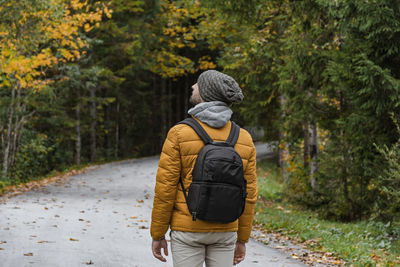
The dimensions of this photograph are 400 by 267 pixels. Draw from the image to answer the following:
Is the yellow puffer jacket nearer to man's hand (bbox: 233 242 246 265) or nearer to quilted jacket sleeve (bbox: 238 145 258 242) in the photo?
quilted jacket sleeve (bbox: 238 145 258 242)

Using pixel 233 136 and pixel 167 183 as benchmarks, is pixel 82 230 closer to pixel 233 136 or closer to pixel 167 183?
pixel 167 183

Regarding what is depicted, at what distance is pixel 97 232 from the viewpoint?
877 centimetres

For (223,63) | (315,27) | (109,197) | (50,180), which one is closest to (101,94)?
(50,180)

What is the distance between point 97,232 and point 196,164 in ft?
20.1

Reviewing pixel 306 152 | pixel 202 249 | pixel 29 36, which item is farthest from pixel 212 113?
pixel 306 152

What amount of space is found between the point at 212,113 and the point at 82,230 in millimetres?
6367

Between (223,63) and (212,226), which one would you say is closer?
(212,226)

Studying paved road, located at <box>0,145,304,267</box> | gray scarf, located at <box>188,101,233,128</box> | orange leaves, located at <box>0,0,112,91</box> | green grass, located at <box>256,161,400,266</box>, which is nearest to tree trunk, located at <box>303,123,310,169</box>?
green grass, located at <box>256,161,400,266</box>

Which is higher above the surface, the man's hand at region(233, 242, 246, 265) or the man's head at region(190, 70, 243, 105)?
the man's head at region(190, 70, 243, 105)

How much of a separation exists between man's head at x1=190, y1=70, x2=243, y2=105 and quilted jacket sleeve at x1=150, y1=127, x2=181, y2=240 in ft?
1.07

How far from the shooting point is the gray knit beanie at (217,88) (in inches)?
127

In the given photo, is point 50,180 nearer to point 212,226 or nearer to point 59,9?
point 59,9

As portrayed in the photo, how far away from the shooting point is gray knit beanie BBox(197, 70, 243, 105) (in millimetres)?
3238

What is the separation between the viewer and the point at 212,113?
3.17 m
